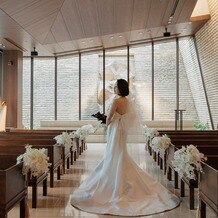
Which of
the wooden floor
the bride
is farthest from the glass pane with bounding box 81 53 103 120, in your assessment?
the bride

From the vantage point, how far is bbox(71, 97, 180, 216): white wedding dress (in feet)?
13.6

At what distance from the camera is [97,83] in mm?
13906

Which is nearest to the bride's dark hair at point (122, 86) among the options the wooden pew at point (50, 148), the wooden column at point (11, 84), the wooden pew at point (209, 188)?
the wooden pew at point (50, 148)

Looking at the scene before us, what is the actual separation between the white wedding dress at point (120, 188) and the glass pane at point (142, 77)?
890 centimetres

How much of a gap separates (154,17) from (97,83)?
4.59 meters

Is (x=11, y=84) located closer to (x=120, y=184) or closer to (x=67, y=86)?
(x=67, y=86)

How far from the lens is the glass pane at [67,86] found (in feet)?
45.2

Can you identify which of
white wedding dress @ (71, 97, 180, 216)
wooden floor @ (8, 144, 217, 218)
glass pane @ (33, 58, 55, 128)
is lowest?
wooden floor @ (8, 144, 217, 218)

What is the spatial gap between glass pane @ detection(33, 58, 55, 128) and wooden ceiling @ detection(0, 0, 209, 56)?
34.8 inches

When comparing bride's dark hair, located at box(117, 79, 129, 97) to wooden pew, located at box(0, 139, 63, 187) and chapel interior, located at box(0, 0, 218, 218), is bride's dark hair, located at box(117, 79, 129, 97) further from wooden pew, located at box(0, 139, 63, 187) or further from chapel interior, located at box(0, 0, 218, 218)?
wooden pew, located at box(0, 139, 63, 187)

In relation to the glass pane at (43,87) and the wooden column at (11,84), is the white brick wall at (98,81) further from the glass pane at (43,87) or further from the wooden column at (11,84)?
the wooden column at (11,84)

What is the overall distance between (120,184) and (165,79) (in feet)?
31.5

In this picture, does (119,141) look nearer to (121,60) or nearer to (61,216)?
(61,216)

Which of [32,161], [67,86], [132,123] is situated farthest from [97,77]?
[32,161]
